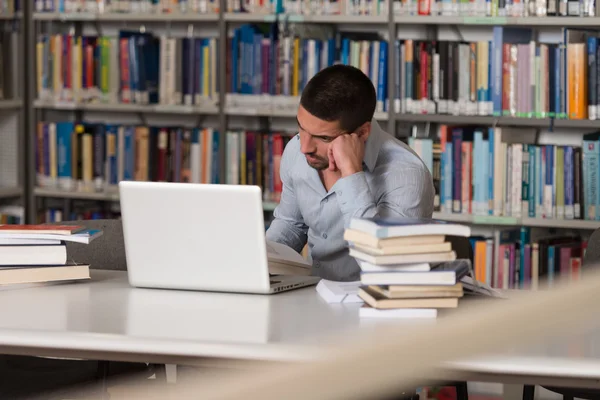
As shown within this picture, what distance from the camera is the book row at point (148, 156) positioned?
3.87 metres

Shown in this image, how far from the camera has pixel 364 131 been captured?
2.20 meters

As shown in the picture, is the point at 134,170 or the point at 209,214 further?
the point at 134,170

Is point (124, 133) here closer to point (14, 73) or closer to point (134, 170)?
point (134, 170)

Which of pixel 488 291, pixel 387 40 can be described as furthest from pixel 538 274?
pixel 488 291

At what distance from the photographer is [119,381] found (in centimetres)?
212

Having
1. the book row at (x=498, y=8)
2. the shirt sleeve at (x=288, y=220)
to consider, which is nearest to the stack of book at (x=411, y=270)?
the shirt sleeve at (x=288, y=220)

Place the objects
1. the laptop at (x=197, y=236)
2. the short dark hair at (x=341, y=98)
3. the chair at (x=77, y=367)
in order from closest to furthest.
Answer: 1. the laptop at (x=197, y=236)
2. the chair at (x=77, y=367)
3. the short dark hair at (x=341, y=98)

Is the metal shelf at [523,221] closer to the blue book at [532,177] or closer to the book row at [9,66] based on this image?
the blue book at [532,177]

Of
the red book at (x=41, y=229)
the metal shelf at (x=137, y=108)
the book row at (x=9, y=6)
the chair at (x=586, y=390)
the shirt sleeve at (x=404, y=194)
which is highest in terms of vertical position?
the book row at (x=9, y=6)

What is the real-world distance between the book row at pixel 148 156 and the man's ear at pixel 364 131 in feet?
5.31

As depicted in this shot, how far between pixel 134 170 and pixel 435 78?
1.42 meters

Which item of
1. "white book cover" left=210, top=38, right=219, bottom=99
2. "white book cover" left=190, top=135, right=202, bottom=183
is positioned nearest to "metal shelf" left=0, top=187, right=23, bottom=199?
"white book cover" left=190, top=135, right=202, bottom=183

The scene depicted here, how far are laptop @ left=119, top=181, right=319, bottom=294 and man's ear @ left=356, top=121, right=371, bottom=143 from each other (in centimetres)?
50

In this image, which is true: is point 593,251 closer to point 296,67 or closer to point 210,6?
point 296,67
